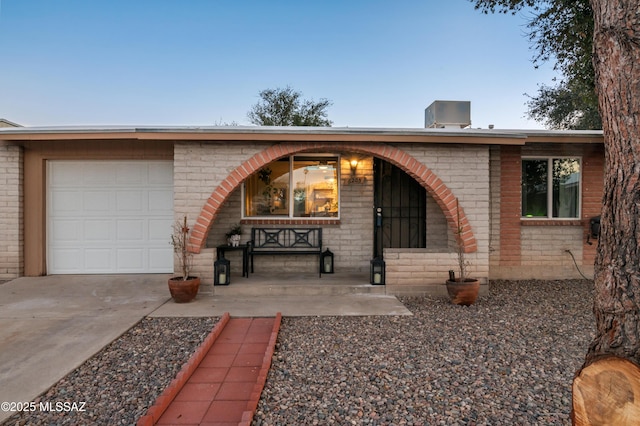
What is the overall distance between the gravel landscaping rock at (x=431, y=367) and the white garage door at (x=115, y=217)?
169 inches

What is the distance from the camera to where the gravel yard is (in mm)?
2570

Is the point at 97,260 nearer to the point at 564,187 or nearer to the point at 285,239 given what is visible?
the point at 285,239

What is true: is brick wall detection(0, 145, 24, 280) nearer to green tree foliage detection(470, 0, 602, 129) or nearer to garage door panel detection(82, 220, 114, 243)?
garage door panel detection(82, 220, 114, 243)

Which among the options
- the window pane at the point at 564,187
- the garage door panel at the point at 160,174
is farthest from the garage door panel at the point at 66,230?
the window pane at the point at 564,187

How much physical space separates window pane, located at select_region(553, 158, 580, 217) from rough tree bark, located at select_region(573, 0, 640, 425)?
6.82 meters

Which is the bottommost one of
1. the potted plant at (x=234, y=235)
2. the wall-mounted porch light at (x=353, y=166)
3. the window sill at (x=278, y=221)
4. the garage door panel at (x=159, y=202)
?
the potted plant at (x=234, y=235)

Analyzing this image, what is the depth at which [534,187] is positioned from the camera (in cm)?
757

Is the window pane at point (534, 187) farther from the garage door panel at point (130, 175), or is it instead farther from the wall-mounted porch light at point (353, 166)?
the garage door panel at point (130, 175)

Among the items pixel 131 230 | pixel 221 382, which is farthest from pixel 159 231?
pixel 221 382

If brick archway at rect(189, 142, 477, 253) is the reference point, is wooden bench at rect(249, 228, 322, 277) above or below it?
below

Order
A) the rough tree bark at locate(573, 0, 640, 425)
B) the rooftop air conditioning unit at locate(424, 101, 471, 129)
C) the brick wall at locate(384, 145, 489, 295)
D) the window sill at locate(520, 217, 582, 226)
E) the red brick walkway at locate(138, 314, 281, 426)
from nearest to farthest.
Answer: the rough tree bark at locate(573, 0, 640, 425) < the red brick walkway at locate(138, 314, 281, 426) < the brick wall at locate(384, 145, 489, 295) < the window sill at locate(520, 217, 582, 226) < the rooftop air conditioning unit at locate(424, 101, 471, 129)

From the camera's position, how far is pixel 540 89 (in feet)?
55.6

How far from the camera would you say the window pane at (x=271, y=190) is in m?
7.46

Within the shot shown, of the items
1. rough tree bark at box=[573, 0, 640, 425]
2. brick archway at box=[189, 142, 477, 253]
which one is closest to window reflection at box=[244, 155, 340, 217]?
brick archway at box=[189, 142, 477, 253]
